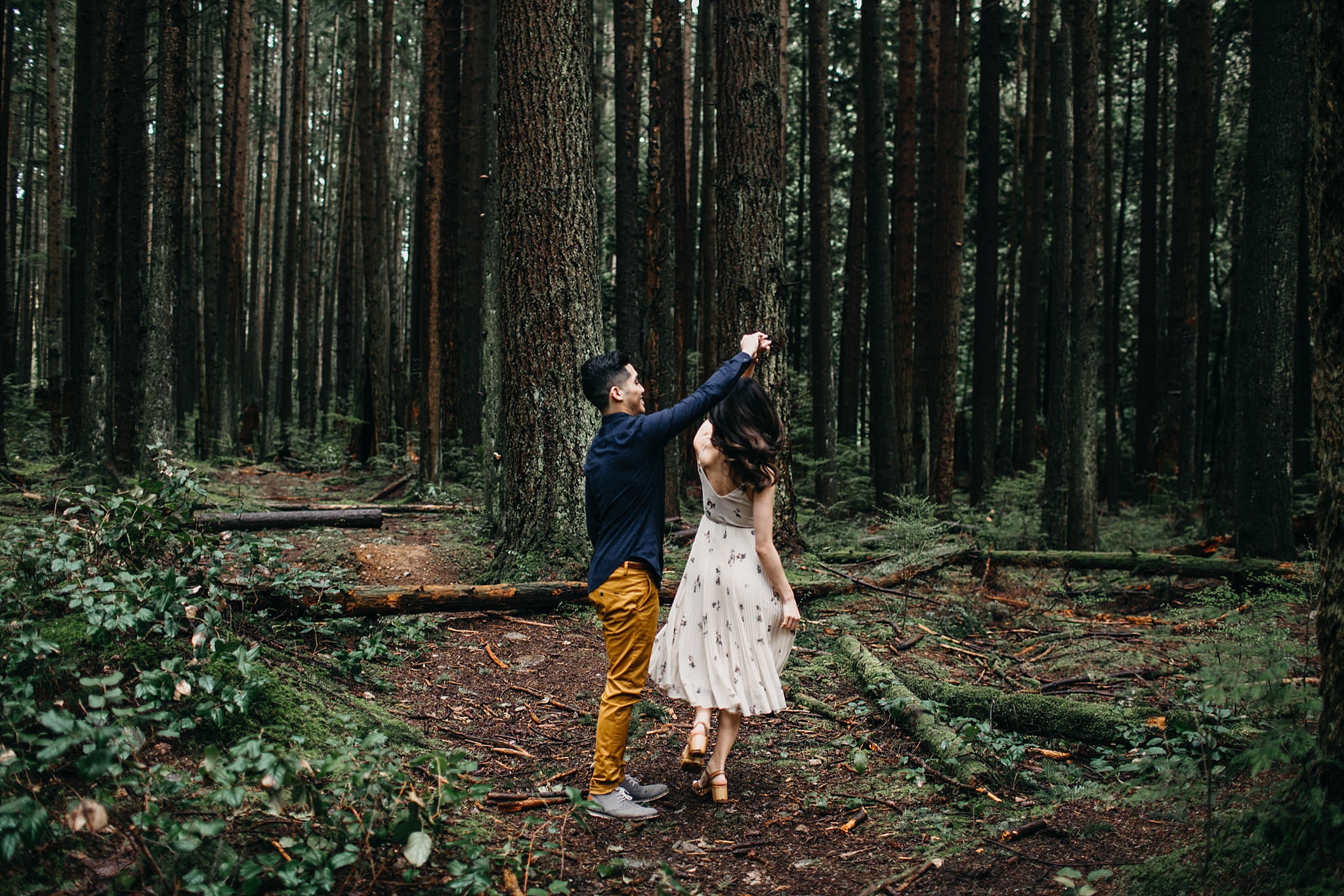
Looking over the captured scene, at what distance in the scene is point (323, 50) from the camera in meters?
42.8

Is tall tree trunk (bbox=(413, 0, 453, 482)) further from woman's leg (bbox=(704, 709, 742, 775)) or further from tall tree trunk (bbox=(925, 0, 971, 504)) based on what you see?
woman's leg (bbox=(704, 709, 742, 775))

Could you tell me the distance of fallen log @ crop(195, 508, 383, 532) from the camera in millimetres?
7947

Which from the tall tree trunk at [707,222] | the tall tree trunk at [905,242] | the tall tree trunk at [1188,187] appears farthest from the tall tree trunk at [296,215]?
the tall tree trunk at [1188,187]

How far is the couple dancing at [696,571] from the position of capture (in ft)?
13.1

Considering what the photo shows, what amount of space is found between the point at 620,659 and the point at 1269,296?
855 cm

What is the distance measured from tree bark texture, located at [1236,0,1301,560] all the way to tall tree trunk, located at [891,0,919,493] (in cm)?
663

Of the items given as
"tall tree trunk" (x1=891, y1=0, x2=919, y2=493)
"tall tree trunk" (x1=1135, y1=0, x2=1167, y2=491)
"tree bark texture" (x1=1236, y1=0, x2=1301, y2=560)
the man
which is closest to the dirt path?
the man

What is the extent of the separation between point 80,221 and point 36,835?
1407 centimetres

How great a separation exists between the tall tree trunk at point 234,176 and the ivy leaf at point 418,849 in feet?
63.5

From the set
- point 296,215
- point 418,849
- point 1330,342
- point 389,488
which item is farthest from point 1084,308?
point 296,215

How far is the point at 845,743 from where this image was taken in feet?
16.8

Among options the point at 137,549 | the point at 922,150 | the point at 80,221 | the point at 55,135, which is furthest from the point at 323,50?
the point at 137,549

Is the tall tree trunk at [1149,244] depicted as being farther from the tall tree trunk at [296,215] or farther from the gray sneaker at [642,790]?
the tall tree trunk at [296,215]

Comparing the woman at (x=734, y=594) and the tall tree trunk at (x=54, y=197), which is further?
the tall tree trunk at (x=54, y=197)
